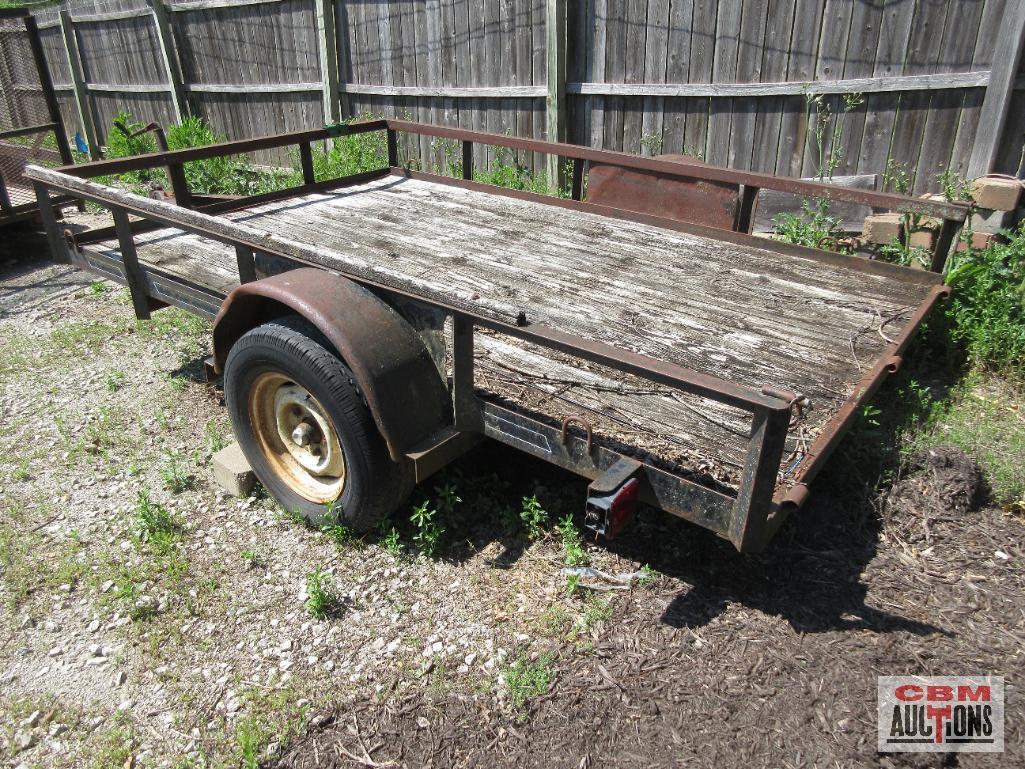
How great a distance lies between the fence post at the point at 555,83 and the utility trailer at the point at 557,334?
243cm

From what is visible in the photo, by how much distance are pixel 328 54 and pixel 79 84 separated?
6.47 m

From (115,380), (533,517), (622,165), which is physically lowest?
(115,380)

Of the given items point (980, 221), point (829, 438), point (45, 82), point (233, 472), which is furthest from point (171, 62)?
point (829, 438)

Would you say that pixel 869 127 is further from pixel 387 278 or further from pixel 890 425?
pixel 387 278

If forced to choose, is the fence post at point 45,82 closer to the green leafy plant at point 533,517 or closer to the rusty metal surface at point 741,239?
the rusty metal surface at point 741,239

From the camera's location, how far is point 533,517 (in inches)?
124

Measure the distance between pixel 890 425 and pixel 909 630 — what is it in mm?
1244

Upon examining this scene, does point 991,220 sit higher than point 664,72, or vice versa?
point 664,72

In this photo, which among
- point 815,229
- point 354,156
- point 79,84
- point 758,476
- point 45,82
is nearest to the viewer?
point 758,476

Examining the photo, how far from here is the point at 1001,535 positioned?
2977 millimetres

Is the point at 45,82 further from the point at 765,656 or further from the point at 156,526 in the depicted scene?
the point at 765,656

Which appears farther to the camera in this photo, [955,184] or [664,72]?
[664,72]

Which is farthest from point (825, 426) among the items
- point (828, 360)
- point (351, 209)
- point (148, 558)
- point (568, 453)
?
point (351, 209)

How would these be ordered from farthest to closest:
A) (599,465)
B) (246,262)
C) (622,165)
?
(622,165), (246,262), (599,465)
